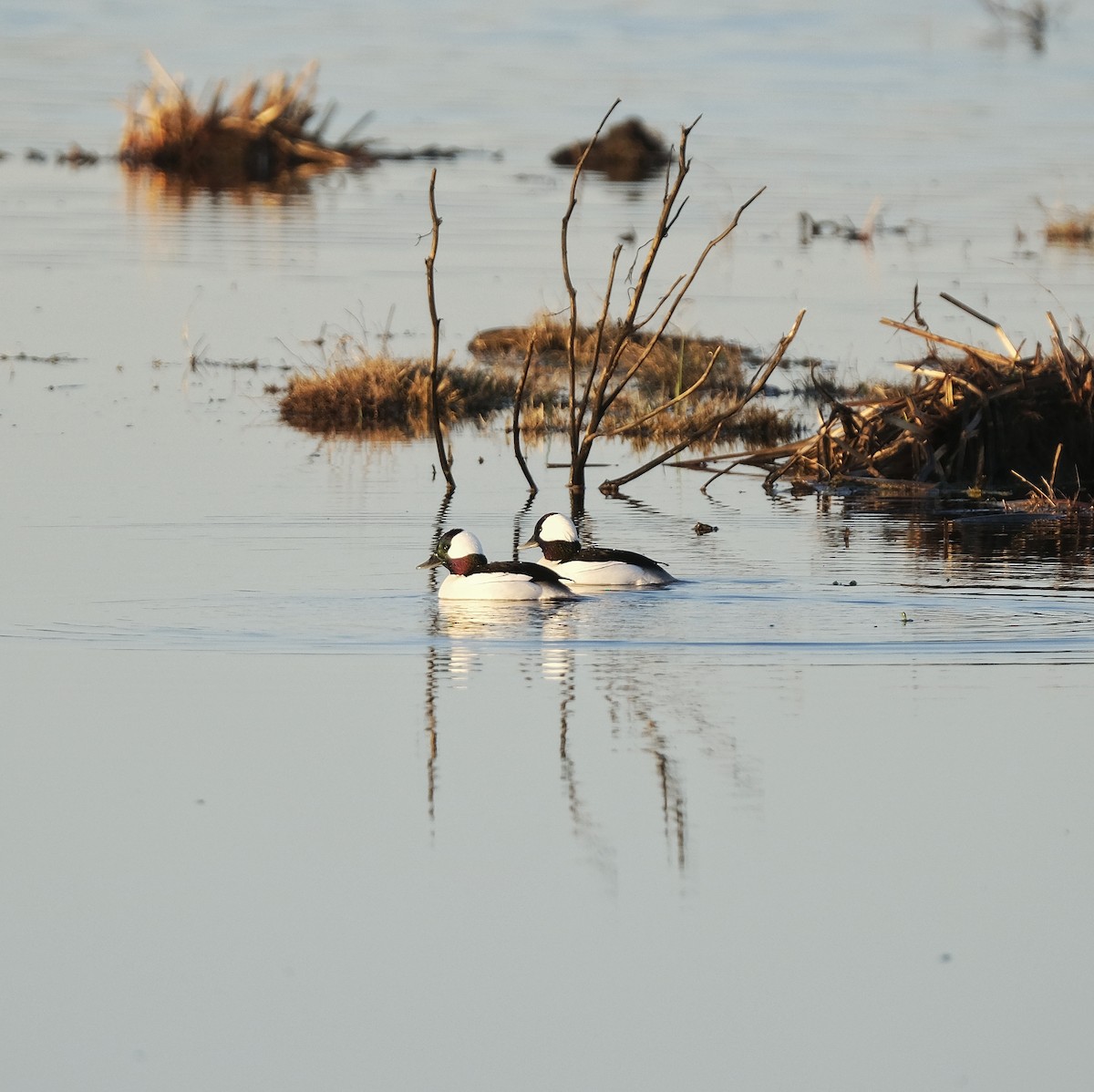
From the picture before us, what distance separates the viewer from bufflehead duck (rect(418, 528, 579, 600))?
1170cm

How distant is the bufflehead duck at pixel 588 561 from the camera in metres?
12.1

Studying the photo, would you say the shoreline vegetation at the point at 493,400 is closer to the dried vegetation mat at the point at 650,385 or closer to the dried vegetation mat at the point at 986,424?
the dried vegetation mat at the point at 650,385

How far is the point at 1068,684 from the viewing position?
985 centimetres

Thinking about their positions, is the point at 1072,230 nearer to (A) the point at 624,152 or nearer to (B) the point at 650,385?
(B) the point at 650,385

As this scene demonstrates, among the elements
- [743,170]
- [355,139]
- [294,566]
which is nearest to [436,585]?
[294,566]

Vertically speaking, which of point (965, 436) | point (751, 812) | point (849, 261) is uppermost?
point (849, 261)

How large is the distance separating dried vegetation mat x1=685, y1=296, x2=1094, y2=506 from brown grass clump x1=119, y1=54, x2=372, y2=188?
23.0 meters

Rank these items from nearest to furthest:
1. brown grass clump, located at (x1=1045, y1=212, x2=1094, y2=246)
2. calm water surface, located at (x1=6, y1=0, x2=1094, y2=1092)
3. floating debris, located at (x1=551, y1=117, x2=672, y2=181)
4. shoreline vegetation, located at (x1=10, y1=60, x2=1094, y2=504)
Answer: calm water surface, located at (x1=6, y1=0, x2=1094, y2=1092) < shoreline vegetation, located at (x1=10, y1=60, x2=1094, y2=504) < brown grass clump, located at (x1=1045, y1=212, x2=1094, y2=246) < floating debris, located at (x1=551, y1=117, x2=672, y2=181)

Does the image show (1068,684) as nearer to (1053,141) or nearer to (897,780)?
(897,780)

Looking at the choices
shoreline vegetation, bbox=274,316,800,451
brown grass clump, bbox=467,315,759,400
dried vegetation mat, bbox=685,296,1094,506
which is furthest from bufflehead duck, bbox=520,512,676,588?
brown grass clump, bbox=467,315,759,400

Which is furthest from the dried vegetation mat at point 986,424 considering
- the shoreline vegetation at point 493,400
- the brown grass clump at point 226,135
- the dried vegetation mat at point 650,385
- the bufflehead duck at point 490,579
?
the brown grass clump at point 226,135

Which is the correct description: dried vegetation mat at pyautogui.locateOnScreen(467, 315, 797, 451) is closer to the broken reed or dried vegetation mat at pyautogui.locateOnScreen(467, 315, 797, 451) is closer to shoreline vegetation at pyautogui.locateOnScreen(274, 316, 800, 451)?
shoreline vegetation at pyautogui.locateOnScreen(274, 316, 800, 451)

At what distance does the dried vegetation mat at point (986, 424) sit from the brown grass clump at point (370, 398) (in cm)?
352

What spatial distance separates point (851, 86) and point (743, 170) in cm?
2494
